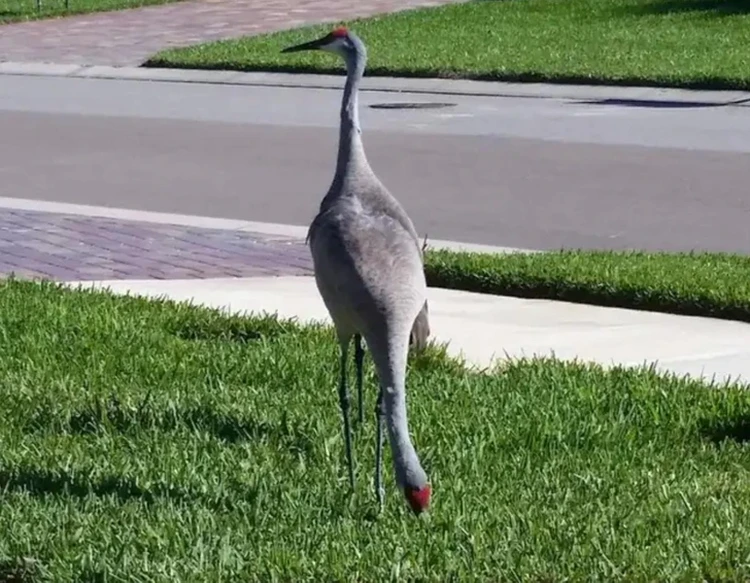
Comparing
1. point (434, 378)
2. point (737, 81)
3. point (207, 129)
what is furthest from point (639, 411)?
point (737, 81)

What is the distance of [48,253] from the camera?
1068cm

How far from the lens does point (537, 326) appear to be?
28.2 feet

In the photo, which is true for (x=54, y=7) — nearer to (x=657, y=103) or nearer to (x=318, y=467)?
(x=657, y=103)

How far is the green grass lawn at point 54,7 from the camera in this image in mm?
29922

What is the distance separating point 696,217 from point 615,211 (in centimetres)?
58

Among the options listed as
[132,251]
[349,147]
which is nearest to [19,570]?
[349,147]

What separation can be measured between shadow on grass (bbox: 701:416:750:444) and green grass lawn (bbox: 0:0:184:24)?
24315 mm

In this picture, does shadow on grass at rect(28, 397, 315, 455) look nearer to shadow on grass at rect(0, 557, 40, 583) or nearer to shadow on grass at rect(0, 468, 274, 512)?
shadow on grass at rect(0, 468, 274, 512)

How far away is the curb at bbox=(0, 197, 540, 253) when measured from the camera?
35.7ft

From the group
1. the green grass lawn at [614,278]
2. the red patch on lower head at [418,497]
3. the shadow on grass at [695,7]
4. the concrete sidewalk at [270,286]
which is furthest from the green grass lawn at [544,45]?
the red patch on lower head at [418,497]

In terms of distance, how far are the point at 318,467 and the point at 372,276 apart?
114 centimetres

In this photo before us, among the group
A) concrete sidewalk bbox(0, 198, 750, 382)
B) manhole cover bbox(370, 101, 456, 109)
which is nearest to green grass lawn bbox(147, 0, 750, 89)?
manhole cover bbox(370, 101, 456, 109)

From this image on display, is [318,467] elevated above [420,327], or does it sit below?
below

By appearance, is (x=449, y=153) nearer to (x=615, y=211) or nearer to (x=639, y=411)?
(x=615, y=211)
